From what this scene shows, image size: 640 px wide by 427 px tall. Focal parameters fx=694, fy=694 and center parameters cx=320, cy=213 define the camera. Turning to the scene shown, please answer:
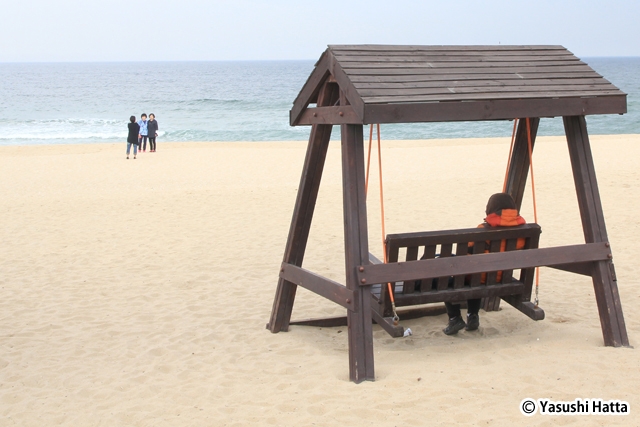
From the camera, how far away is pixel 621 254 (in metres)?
8.35

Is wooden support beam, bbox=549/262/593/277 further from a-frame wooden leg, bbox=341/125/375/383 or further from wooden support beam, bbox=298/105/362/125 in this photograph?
wooden support beam, bbox=298/105/362/125

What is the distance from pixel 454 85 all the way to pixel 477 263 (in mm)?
1252

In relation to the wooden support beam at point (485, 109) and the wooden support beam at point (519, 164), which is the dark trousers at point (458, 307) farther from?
the wooden support beam at point (485, 109)

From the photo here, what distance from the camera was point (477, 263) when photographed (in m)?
4.89

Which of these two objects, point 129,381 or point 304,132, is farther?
point 304,132

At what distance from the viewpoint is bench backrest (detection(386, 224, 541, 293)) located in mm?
5000

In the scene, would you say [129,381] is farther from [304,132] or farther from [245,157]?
[304,132]

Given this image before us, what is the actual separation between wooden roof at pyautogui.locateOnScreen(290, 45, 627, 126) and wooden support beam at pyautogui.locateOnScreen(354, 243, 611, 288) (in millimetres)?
979

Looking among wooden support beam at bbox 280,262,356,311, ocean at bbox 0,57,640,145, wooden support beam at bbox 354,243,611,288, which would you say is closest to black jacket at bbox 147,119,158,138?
ocean at bbox 0,57,640,145

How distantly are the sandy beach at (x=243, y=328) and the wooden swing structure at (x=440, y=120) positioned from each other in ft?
1.40

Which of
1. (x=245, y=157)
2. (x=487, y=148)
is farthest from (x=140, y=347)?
(x=487, y=148)

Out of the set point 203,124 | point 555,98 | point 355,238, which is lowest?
point 203,124

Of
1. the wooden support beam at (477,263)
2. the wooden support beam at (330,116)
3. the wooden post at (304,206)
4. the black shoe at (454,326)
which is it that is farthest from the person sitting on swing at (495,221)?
the wooden support beam at (330,116)

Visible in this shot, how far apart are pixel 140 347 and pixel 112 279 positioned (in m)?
2.34
